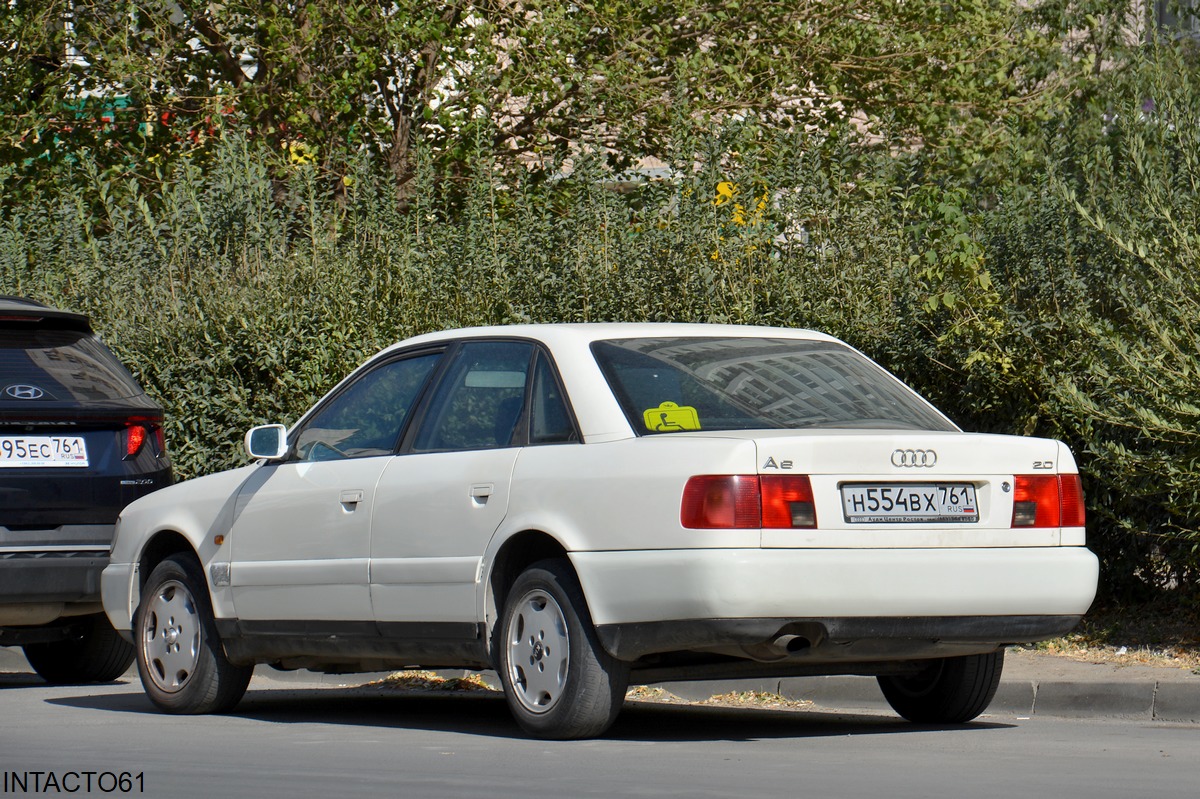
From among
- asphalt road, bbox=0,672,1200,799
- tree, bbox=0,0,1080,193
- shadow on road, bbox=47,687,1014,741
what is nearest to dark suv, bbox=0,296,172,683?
shadow on road, bbox=47,687,1014,741

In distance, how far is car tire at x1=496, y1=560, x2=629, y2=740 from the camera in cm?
670

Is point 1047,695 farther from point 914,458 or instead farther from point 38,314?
point 38,314

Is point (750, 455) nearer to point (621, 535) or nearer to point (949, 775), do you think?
point (621, 535)

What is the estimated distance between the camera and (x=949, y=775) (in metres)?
6.01

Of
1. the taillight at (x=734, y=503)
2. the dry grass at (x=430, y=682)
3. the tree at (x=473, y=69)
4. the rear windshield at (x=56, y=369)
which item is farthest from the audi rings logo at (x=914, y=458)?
the tree at (x=473, y=69)

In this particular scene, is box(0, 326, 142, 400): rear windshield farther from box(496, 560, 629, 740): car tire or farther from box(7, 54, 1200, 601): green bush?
box(496, 560, 629, 740): car tire

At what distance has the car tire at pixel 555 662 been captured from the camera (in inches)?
264

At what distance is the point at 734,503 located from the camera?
6.31m

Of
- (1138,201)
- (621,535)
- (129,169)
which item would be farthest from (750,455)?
(129,169)

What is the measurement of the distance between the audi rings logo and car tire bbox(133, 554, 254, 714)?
346cm

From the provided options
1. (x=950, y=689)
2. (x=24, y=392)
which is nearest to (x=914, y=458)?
(x=950, y=689)

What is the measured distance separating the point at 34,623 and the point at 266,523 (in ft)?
6.88

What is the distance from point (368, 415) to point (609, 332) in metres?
1.26

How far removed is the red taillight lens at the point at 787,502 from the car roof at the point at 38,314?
4.99 m
